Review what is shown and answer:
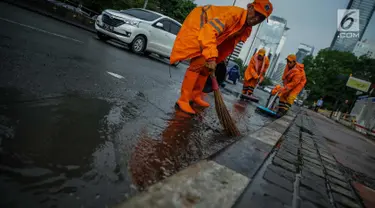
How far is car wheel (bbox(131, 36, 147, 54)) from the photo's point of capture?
29.7ft

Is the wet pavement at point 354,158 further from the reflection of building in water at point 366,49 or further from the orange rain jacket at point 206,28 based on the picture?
the reflection of building in water at point 366,49

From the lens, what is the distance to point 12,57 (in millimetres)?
2729

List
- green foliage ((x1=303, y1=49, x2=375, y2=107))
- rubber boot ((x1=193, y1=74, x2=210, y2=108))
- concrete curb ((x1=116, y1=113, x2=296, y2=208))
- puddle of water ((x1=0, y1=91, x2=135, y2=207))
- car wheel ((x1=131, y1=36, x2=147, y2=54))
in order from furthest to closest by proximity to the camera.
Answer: green foliage ((x1=303, y1=49, x2=375, y2=107))
car wheel ((x1=131, y1=36, x2=147, y2=54))
rubber boot ((x1=193, y1=74, x2=210, y2=108))
concrete curb ((x1=116, y1=113, x2=296, y2=208))
puddle of water ((x1=0, y1=91, x2=135, y2=207))

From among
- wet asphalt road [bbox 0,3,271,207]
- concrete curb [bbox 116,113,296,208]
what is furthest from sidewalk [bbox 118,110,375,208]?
wet asphalt road [bbox 0,3,271,207]

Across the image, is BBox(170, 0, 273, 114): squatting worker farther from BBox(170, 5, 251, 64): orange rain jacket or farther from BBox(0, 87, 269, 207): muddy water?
BBox(0, 87, 269, 207): muddy water

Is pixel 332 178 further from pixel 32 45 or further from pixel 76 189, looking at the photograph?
pixel 32 45

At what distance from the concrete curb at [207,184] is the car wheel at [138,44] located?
7.75 meters

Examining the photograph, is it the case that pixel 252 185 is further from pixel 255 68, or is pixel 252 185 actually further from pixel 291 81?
pixel 255 68

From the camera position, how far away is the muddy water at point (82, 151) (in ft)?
3.21

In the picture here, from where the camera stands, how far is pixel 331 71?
50.5m

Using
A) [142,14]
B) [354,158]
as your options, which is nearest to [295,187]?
[354,158]

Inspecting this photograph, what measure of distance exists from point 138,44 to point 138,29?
22.3 inches

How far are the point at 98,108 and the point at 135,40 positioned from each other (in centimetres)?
734

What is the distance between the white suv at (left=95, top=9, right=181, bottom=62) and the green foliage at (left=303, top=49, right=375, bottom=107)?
4619 centimetres
